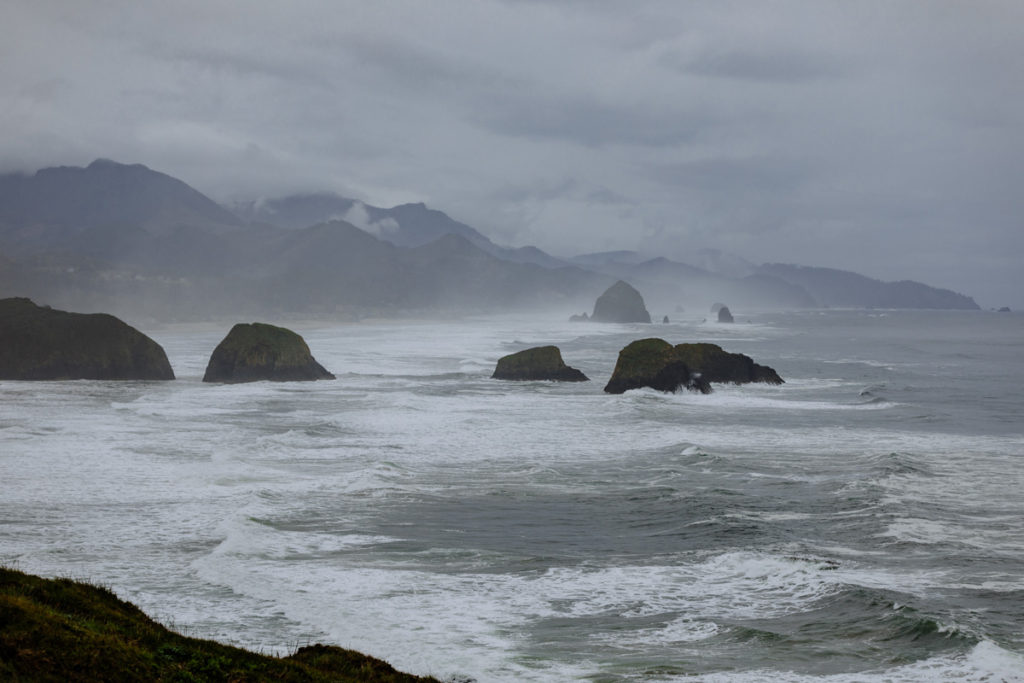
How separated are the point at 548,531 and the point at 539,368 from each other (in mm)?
33442

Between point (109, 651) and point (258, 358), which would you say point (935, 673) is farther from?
point (258, 358)

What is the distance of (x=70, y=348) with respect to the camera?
49.5 m

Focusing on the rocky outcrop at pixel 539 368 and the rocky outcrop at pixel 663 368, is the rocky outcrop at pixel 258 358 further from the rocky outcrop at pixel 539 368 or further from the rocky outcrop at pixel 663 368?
the rocky outcrop at pixel 663 368

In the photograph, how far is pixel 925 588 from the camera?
1534 centimetres

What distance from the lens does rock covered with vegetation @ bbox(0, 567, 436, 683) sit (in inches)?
341

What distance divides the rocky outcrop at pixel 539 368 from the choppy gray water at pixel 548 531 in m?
12.2

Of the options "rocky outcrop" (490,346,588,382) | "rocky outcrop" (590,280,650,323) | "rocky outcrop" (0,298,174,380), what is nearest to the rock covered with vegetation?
"rocky outcrop" (490,346,588,382)

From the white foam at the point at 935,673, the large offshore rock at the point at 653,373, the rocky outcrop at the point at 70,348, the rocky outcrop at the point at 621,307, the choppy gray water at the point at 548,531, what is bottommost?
the white foam at the point at 935,673

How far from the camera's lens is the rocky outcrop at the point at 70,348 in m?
48.8

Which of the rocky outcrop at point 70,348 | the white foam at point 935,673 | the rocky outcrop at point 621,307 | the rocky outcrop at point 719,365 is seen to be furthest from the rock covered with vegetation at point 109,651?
the rocky outcrop at point 621,307

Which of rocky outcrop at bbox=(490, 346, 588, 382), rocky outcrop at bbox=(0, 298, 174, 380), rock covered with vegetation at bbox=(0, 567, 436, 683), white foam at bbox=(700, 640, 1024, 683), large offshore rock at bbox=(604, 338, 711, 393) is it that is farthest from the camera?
rocky outcrop at bbox=(490, 346, 588, 382)

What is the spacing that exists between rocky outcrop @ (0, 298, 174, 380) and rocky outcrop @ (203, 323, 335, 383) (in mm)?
3827

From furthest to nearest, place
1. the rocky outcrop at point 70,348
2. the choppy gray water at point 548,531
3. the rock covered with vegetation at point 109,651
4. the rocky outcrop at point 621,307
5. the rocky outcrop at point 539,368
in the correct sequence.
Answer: the rocky outcrop at point 621,307 → the rocky outcrop at point 539,368 → the rocky outcrop at point 70,348 → the choppy gray water at point 548,531 → the rock covered with vegetation at point 109,651

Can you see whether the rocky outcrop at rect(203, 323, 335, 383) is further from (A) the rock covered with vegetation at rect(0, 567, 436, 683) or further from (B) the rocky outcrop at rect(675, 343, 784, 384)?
(A) the rock covered with vegetation at rect(0, 567, 436, 683)
